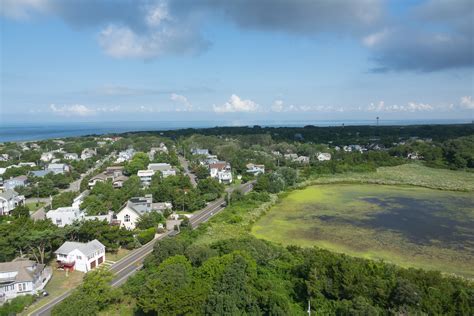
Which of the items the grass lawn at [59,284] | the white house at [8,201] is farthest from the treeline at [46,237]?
the white house at [8,201]

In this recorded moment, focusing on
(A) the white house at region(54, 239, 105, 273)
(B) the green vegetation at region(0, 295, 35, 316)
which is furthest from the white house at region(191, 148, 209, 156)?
(B) the green vegetation at region(0, 295, 35, 316)

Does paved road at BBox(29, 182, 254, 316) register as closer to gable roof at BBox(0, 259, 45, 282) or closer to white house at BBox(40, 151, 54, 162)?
gable roof at BBox(0, 259, 45, 282)

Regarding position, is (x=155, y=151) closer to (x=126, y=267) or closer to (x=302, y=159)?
(x=302, y=159)

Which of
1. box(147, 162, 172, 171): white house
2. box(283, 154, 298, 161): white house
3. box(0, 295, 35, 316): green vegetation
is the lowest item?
box(0, 295, 35, 316): green vegetation

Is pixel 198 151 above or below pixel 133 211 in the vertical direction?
above

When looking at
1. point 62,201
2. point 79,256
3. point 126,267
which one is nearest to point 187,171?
point 62,201

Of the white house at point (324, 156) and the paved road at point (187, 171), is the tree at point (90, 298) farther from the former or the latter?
the white house at point (324, 156)
